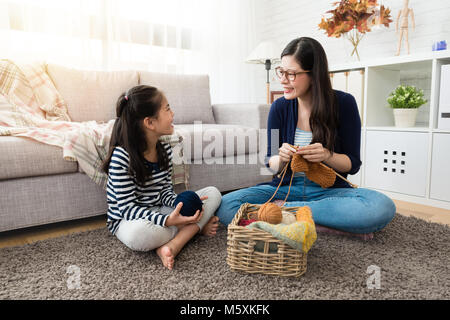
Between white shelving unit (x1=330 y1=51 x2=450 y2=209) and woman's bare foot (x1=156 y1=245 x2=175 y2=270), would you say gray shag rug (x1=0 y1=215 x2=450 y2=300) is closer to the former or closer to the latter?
woman's bare foot (x1=156 y1=245 x2=175 y2=270)

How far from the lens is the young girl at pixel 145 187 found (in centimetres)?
116

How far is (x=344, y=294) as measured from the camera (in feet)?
2.97

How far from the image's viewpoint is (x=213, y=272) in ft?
3.42

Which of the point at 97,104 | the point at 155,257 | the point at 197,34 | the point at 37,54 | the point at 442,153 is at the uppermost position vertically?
the point at 197,34

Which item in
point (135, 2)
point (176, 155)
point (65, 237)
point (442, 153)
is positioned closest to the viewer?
point (65, 237)

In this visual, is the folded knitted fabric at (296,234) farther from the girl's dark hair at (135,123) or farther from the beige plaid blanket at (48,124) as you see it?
the beige plaid blanket at (48,124)

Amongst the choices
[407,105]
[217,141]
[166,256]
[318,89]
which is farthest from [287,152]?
[407,105]

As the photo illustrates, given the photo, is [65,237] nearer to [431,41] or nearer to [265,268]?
[265,268]

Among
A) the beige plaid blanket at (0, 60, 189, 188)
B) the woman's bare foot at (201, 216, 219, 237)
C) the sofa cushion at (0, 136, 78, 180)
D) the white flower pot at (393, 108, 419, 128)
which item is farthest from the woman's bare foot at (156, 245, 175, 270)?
the white flower pot at (393, 108, 419, 128)

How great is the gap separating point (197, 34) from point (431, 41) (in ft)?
6.19

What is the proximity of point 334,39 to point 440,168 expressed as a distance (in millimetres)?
1534

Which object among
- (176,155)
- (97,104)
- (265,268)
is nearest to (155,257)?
(265,268)

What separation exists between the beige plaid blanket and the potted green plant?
1.34 m

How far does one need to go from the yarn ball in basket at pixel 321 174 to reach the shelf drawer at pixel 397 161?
0.98 m
